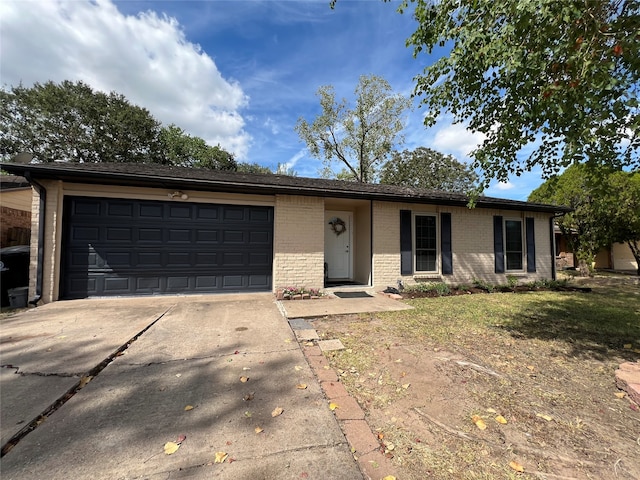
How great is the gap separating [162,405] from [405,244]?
7.48 meters

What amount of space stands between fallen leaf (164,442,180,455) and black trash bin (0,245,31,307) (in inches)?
277

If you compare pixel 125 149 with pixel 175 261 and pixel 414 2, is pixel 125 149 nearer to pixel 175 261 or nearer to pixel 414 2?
pixel 175 261

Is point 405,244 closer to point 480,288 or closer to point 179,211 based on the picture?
point 480,288

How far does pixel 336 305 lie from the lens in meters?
6.13

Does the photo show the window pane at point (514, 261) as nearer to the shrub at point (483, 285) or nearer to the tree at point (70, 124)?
the shrub at point (483, 285)

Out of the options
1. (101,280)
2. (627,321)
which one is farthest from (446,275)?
(101,280)

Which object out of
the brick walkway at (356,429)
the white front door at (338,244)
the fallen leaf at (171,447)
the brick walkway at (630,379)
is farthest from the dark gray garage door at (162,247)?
the brick walkway at (630,379)

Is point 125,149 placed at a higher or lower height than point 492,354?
higher

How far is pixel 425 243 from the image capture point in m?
8.87

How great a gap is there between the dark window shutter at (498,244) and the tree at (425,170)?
46.1ft

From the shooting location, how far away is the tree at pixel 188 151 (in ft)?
77.3

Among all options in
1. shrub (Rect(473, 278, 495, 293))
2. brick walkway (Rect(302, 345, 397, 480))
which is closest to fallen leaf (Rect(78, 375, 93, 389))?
brick walkway (Rect(302, 345, 397, 480))

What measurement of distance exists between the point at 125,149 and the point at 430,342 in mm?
25494

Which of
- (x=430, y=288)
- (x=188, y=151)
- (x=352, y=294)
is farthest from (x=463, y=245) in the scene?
(x=188, y=151)
